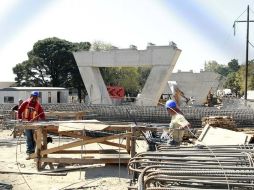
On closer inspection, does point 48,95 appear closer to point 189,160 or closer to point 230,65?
point 189,160

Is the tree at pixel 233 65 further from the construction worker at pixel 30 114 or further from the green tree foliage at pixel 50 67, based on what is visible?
the construction worker at pixel 30 114

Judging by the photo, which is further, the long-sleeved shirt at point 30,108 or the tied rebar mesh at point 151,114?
the tied rebar mesh at point 151,114

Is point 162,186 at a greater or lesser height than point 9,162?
greater

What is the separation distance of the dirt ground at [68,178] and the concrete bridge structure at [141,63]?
1643 cm

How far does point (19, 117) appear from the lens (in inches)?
496

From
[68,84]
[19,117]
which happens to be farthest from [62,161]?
[68,84]

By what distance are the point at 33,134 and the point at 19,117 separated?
2.04ft

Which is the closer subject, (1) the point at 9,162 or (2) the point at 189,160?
(2) the point at 189,160

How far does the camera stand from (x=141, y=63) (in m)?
28.4

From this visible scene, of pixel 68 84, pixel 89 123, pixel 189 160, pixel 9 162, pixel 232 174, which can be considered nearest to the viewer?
pixel 232 174

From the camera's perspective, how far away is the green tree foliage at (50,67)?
62281 millimetres

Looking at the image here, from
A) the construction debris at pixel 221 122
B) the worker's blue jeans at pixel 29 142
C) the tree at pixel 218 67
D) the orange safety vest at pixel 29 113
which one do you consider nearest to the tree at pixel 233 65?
the tree at pixel 218 67

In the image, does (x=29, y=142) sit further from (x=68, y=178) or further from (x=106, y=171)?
(x=106, y=171)

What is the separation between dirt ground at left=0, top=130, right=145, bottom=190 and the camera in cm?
955
